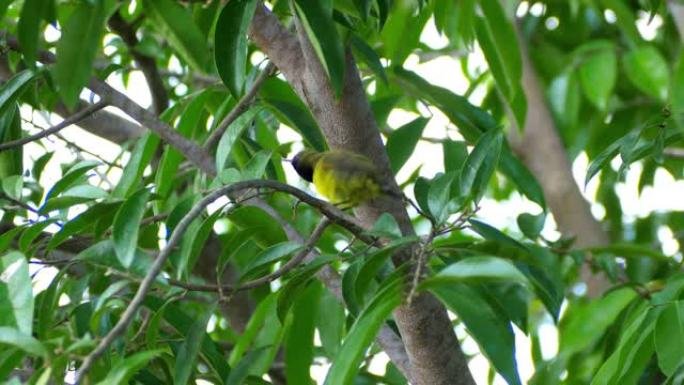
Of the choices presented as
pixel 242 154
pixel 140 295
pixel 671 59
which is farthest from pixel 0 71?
pixel 671 59

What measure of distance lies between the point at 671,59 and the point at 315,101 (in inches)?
76.9

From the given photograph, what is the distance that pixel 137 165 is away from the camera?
1.52m

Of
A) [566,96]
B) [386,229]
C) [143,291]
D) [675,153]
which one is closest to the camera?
[143,291]

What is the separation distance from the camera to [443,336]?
4.27ft

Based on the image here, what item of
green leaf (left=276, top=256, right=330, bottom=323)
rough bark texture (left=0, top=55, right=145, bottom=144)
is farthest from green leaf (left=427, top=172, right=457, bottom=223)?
rough bark texture (left=0, top=55, right=145, bottom=144)

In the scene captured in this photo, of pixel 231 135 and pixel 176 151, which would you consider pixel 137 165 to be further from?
pixel 231 135

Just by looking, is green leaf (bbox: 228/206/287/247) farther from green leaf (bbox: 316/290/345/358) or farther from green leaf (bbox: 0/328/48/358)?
green leaf (bbox: 0/328/48/358)

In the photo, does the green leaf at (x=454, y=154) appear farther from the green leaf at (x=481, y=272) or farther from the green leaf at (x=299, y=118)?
the green leaf at (x=481, y=272)

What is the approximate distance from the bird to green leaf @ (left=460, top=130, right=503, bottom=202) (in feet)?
0.32

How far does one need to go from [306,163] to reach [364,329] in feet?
0.78

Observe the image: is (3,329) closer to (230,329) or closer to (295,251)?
(295,251)

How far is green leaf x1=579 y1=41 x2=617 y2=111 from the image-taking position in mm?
2354

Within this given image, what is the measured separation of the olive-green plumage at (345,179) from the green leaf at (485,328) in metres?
0.13

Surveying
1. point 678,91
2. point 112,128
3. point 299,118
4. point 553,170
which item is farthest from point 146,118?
point 553,170
